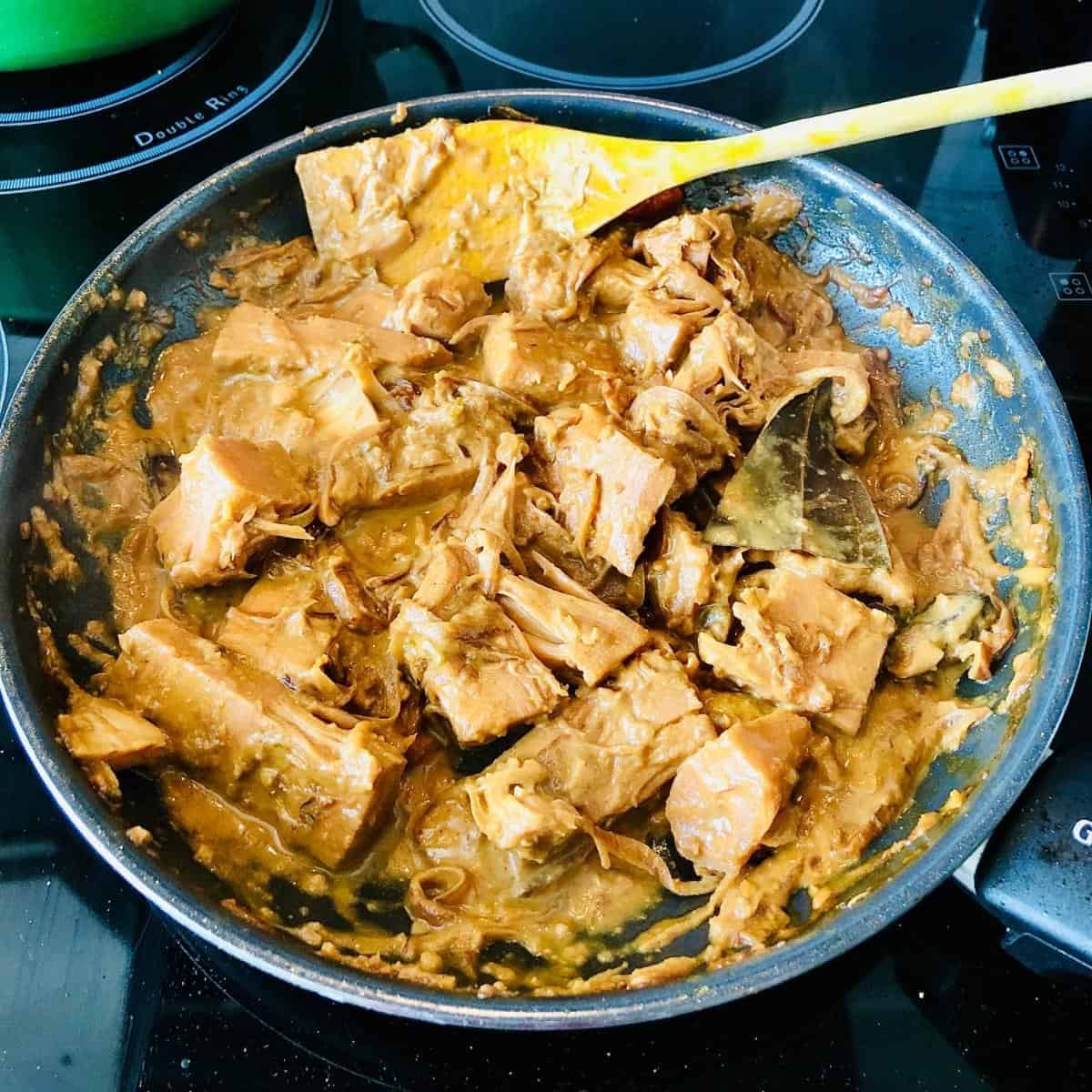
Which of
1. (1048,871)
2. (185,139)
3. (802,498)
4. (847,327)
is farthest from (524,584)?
(185,139)

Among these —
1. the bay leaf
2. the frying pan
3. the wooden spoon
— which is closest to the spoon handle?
the wooden spoon

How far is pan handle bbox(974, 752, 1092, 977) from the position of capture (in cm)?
141

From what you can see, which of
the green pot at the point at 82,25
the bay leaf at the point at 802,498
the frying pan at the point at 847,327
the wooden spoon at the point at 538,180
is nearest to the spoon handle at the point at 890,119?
the wooden spoon at the point at 538,180

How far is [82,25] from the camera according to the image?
2.21m

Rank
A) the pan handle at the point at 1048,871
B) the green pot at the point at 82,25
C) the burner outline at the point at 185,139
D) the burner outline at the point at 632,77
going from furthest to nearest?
the burner outline at the point at 632,77 → the burner outline at the point at 185,139 → the green pot at the point at 82,25 → the pan handle at the point at 1048,871

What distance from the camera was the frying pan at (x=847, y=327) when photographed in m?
1.26

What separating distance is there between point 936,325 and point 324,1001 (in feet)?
5.16

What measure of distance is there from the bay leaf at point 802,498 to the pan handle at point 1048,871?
0.44 metres

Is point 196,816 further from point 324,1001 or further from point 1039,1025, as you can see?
point 1039,1025

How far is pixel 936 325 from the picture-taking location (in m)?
2.05

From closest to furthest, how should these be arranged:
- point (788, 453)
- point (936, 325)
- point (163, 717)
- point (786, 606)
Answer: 1. point (163, 717)
2. point (786, 606)
3. point (788, 453)
4. point (936, 325)

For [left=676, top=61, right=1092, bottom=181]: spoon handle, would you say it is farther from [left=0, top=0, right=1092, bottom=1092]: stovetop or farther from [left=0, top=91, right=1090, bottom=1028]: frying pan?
[left=0, top=0, right=1092, bottom=1092]: stovetop

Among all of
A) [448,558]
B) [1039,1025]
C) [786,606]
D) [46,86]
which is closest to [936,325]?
[786,606]

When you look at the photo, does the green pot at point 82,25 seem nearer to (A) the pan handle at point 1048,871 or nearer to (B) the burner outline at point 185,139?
(B) the burner outline at point 185,139
